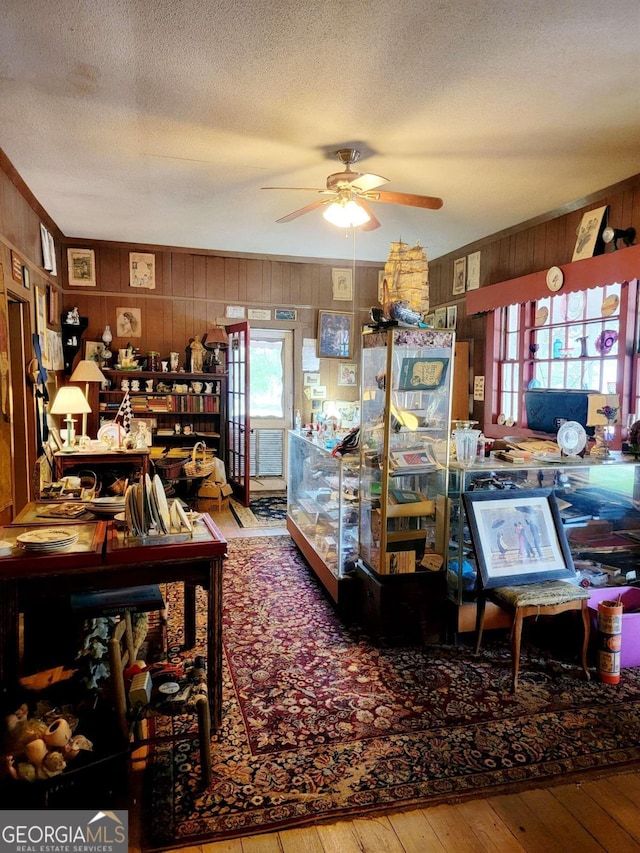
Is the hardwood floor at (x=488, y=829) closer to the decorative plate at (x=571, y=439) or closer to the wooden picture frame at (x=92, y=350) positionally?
the decorative plate at (x=571, y=439)

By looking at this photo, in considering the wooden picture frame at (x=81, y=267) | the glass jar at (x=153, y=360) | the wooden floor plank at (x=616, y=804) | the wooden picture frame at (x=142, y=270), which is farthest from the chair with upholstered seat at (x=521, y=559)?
the wooden picture frame at (x=81, y=267)

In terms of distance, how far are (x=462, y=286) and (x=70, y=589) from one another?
5.29 metres

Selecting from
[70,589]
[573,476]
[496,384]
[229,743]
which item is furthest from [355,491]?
[496,384]

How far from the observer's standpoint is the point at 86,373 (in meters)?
5.68

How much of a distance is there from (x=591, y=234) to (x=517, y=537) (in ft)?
8.67

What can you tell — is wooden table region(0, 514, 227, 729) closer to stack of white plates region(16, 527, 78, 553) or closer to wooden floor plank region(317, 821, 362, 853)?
stack of white plates region(16, 527, 78, 553)

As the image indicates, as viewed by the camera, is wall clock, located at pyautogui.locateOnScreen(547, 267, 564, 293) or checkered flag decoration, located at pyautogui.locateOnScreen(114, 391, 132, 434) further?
checkered flag decoration, located at pyautogui.locateOnScreen(114, 391, 132, 434)

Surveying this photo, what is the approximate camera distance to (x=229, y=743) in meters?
2.21

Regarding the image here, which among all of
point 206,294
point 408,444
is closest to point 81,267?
point 206,294

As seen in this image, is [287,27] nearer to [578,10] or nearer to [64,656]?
[578,10]

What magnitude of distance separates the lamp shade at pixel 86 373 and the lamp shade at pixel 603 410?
4526 mm

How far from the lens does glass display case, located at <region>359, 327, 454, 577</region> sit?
3.02 meters

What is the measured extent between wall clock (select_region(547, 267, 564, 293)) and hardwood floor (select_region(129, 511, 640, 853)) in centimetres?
360

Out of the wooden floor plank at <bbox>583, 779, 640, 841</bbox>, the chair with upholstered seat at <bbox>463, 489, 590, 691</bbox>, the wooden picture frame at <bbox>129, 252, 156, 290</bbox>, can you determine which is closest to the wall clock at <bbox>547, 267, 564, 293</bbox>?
the chair with upholstered seat at <bbox>463, 489, 590, 691</bbox>
